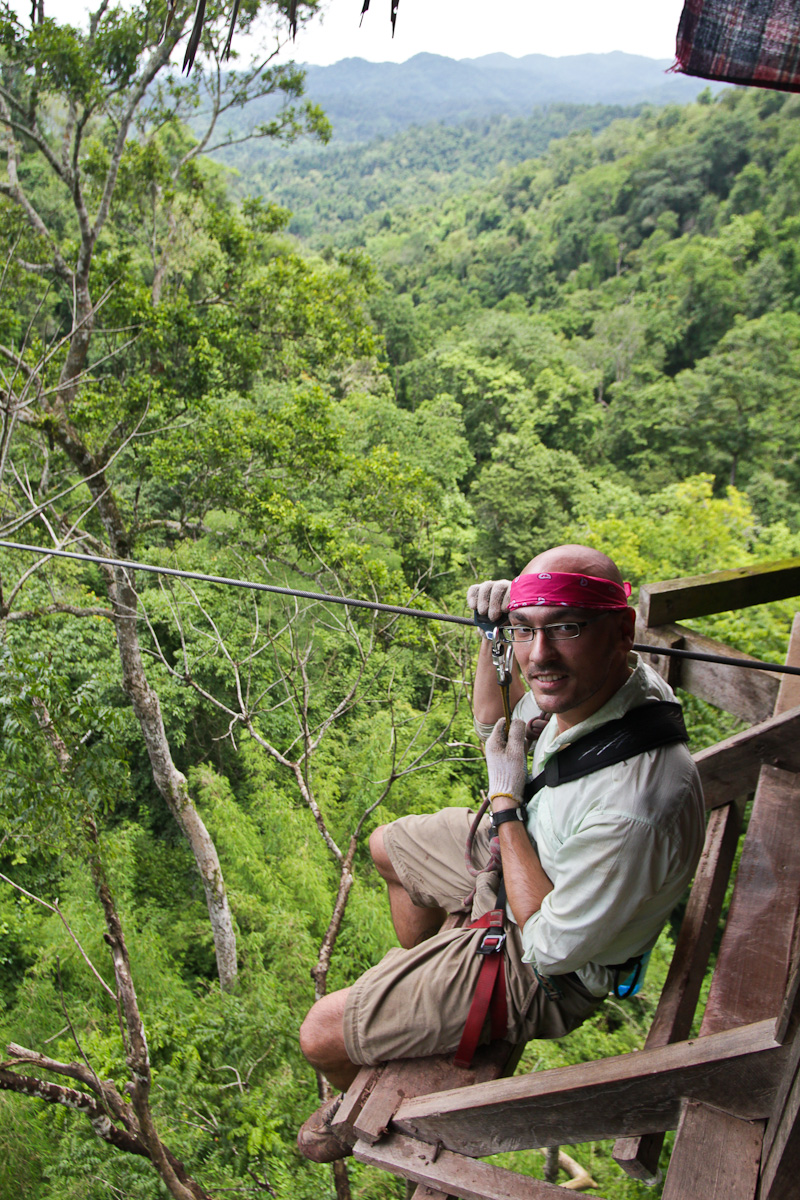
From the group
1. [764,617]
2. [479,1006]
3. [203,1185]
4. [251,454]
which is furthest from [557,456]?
[479,1006]

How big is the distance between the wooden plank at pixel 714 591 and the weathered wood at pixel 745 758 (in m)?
0.49

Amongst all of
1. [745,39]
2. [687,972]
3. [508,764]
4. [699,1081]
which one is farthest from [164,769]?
[745,39]

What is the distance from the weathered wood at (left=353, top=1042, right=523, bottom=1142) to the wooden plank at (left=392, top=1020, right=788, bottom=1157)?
1.6 inches

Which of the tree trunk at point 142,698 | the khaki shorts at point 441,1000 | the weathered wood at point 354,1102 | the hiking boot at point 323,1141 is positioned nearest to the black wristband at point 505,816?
the khaki shorts at point 441,1000

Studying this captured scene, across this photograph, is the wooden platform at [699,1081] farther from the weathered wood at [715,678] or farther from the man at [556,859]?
the weathered wood at [715,678]

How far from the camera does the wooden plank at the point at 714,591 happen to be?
91.5 inches

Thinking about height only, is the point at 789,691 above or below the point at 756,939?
above

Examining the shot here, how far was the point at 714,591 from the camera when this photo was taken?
92.0 inches

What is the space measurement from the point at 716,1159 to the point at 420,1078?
635 mm

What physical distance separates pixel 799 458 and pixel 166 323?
68.1 ft

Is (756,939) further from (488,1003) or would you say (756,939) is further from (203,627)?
(203,627)

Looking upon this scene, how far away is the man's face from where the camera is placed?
4.87 feet

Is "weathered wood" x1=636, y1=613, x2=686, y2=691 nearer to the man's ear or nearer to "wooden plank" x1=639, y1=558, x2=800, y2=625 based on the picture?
"wooden plank" x1=639, y1=558, x2=800, y2=625

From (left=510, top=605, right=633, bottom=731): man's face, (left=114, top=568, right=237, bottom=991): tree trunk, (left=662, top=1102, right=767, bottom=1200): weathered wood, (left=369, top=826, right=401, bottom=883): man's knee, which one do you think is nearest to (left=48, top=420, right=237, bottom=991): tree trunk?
(left=114, top=568, right=237, bottom=991): tree trunk
